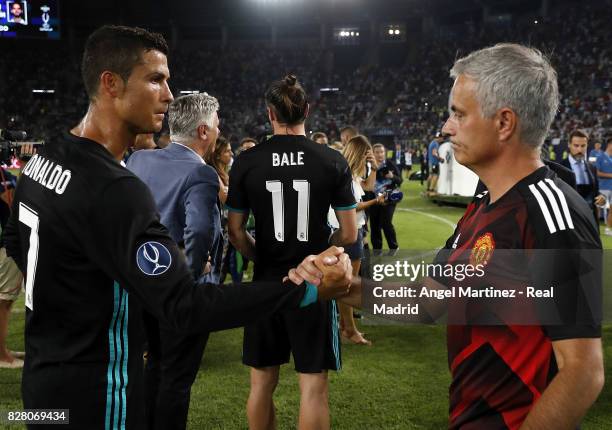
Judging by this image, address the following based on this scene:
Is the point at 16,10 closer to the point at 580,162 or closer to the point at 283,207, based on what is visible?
the point at 580,162

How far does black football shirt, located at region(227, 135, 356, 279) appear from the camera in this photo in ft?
10.8

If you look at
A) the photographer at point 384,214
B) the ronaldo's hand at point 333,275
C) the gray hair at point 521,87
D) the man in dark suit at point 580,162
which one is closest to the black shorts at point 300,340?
the ronaldo's hand at point 333,275

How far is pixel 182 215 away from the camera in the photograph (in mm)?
3529

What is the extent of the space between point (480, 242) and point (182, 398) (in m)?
2.24

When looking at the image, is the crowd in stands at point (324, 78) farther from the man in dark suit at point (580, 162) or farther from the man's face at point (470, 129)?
the man's face at point (470, 129)

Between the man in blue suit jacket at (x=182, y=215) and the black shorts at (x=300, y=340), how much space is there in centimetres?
34

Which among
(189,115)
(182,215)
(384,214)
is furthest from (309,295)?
(384,214)

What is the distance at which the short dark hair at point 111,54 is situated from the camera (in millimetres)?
1947

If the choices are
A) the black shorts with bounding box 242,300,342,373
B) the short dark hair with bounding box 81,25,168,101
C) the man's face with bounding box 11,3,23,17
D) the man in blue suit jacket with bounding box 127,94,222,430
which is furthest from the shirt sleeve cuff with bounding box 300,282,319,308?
the man's face with bounding box 11,3,23,17

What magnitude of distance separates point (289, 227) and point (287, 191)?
0.20 metres

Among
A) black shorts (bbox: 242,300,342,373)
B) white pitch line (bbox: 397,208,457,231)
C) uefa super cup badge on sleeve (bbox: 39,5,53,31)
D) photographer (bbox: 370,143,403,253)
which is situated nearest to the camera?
black shorts (bbox: 242,300,342,373)

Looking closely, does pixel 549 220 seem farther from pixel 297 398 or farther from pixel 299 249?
pixel 297 398

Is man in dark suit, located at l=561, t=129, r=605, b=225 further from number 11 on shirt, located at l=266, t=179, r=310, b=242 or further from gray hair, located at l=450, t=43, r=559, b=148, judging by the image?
gray hair, located at l=450, t=43, r=559, b=148

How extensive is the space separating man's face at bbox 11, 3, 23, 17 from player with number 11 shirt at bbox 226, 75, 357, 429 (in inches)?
935
